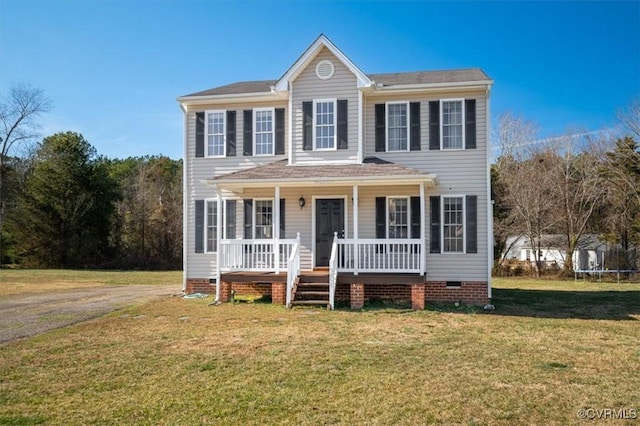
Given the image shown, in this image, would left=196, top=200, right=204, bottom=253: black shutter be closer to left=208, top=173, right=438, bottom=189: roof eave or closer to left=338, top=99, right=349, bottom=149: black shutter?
left=208, top=173, right=438, bottom=189: roof eave

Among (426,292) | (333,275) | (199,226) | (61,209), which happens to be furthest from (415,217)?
(61,209)

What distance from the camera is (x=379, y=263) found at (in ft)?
42.5

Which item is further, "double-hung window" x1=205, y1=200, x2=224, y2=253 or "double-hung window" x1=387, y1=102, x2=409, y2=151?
"double-hung window" x1=205, y1=200, x2=224, y2=253

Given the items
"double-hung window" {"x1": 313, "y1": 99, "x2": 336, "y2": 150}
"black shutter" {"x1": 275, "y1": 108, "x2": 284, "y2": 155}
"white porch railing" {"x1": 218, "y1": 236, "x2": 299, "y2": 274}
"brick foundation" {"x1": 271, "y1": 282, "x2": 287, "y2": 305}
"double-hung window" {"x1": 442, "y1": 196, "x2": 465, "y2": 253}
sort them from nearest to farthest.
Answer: "brick foundation" {"x1": 271, "y1": 282, "x2": 287, "y2": 305}, "white porch railing" {"x1": 218, "y1": 236, "x2": 299, "y2": 274}, "double-hung window" {"x1": 442, "y1": 196, "x2": 465, "y2": 253}, "double-hung window" {"x1": 313, "y1": 99, "x2": 336, "y2": 150}, "black shutter" {"x1": 275, "y1": 108, "x2": 284, "y2": 155}

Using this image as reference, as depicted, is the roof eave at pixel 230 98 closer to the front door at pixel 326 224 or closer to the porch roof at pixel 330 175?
the porch roof at pixel 330 175

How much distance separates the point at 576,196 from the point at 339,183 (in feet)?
73.4

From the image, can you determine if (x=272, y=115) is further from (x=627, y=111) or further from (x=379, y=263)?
(x=627, y=111)

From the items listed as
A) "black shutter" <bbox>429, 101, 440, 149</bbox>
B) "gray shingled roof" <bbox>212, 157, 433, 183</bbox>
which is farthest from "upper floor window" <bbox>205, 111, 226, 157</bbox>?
"black shutter" <bbox>429, 101, 440, 149</bbox>

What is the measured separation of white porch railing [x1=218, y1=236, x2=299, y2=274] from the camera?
537 inches

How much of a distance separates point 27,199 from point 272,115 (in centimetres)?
2677

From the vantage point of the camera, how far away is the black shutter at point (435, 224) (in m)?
14.2

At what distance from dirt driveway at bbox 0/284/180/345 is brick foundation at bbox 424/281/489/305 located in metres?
8.14

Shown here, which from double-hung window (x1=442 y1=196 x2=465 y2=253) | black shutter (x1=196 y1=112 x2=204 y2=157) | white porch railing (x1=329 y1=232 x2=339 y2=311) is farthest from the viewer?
black shutter (x1=196 y1=112 x2=204 y2=157)

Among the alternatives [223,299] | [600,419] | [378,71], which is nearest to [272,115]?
[378,71]
